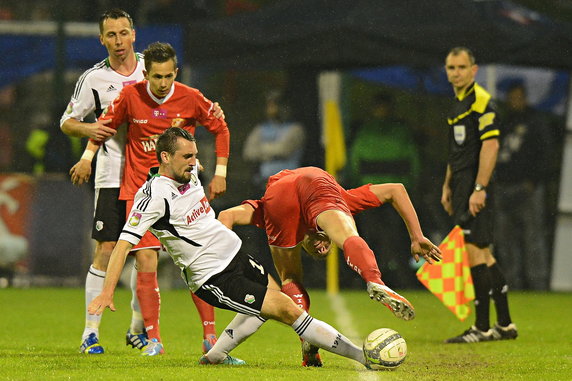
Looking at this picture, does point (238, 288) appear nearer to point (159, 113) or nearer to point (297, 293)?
point (297, 293)

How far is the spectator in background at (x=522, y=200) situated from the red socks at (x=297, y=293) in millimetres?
7622

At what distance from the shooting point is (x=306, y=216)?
268 inches

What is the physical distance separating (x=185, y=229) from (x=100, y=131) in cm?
141

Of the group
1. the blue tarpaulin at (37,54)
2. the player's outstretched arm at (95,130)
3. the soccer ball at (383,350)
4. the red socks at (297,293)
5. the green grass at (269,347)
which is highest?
the blue tarpaulin at (37,54)

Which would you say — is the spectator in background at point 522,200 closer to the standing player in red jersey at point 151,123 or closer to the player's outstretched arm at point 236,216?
the standing player in red jersey at point 151,123

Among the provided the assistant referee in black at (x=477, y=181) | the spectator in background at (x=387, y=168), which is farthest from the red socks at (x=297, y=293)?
the spectator in background at (x=387, y=168)

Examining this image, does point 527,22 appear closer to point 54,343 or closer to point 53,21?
point 53,21

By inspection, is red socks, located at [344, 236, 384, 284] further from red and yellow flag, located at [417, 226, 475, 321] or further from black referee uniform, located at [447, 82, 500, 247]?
red and yellow flag, located at [417, 226, 475, 321]

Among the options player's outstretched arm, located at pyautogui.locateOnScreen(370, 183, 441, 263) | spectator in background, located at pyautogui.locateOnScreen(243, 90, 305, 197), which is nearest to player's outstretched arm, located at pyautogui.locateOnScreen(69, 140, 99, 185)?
player's outstretched arm, located at pyautogui.locateOnScreen(370, 183, 441, 263)

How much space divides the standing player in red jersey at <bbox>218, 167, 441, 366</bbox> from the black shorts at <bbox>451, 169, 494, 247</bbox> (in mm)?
1972

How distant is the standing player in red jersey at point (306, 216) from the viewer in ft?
21.8

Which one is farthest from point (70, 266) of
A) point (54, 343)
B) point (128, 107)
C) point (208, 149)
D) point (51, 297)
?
point (128, 107)

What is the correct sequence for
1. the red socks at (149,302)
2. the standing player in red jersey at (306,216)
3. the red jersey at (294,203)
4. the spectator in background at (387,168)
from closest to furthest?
the standing player in red jersey at (306,216)
the red jersey at (294,203)
the red socks at (149,302)
the spectator in background at (387,168)

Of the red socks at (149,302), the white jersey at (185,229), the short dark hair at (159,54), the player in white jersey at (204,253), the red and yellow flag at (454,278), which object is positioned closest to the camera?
the player in white jersey at (204,253)
